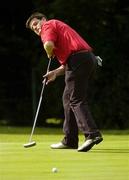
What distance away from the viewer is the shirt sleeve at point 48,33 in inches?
436

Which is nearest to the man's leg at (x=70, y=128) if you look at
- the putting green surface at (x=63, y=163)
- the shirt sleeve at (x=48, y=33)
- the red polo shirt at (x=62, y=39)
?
the putting green surface at (x=63, y=163)

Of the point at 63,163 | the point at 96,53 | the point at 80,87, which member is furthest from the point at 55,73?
the point at 96,53

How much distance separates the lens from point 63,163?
30.9 feet

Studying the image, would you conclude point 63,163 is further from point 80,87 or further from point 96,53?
point 96,53

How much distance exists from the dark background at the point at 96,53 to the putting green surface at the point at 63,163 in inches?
465

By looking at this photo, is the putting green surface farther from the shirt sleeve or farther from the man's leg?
the shirt sleeve

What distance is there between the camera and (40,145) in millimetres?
12250

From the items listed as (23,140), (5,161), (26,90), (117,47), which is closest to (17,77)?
(26,90)

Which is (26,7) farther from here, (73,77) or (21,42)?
(73,77)

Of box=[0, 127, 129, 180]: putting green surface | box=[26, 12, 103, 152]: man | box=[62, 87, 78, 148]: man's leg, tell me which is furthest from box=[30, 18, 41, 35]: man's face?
box=[0, 127, 129, 180]: putting green surface

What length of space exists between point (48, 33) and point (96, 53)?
42.1 ft

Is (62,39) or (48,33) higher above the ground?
(48,33)

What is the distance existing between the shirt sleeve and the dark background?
12535 mm

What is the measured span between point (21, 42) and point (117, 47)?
10.0ft
